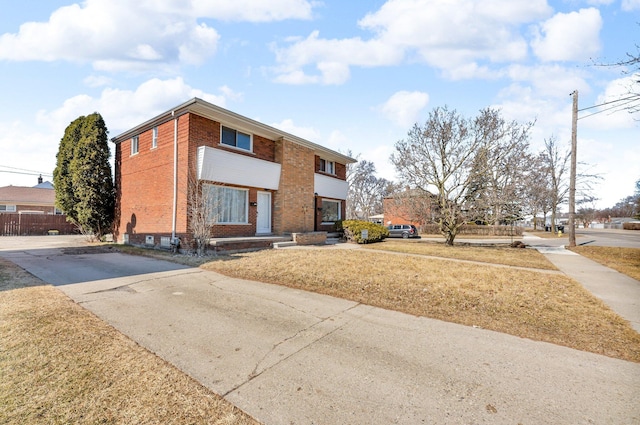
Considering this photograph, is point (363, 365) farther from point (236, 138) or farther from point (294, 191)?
point (294, 191)

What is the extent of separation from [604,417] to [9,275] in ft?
37.1

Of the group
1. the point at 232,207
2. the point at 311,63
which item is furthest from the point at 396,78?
the point at 232,207

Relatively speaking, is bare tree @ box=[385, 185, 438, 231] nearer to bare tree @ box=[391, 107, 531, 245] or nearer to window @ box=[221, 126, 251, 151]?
bare tree @ box=[391, 107, 531, 245]

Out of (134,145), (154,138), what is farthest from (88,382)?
(134,145)

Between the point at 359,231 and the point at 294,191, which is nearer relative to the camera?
the point at 294,191

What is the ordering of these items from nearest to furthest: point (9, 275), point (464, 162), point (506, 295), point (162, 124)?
point (506, 295), point (9, 275), point (162, 124), point (464, 162)

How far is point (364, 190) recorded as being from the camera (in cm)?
5006

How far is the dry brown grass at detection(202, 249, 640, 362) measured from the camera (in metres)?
4.44

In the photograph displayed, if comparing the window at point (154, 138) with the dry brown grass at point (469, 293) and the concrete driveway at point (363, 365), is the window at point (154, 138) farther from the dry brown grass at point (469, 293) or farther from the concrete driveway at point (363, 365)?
the concrete driveway at point (363, 365)

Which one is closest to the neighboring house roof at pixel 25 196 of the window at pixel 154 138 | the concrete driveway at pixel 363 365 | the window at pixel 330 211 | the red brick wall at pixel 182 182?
the red brick wall at pixel 182 182

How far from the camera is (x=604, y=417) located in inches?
97.4

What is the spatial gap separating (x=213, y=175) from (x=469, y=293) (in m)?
10.5

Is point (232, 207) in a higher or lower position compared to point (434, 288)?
higher

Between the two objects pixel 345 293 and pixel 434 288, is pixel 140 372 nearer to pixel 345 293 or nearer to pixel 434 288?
pixel 345 293
